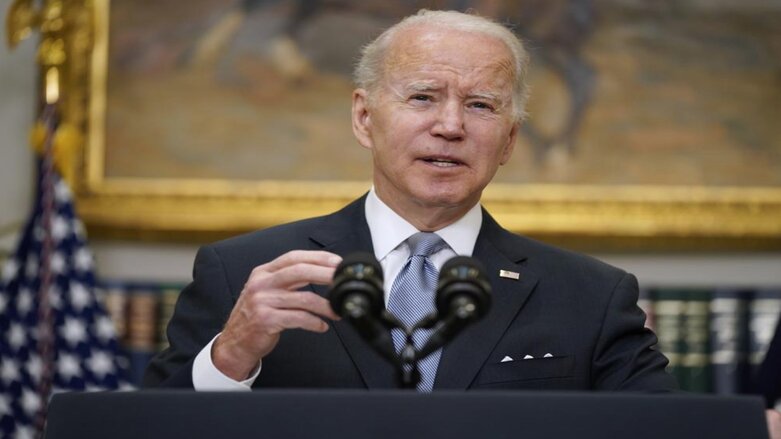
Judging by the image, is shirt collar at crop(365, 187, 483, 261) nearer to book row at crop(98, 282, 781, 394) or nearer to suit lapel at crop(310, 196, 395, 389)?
suit lapel at crop(310, 196, 395, 389)

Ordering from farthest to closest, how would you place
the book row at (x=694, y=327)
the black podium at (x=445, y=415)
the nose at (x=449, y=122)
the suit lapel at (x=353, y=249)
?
Result: the book row at (x=694, y=327), the nose at (x=449, y=122), the suit lapel at (x=353, y=249), the black podium at (x=445, y=415)

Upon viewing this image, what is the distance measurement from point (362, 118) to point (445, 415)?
1561mm

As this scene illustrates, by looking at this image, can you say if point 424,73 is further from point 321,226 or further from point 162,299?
point 162,299

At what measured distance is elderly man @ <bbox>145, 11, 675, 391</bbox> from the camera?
2895 millimetres

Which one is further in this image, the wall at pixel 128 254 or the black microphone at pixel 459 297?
the wall at pixel 128 254

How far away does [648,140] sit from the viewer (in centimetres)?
580

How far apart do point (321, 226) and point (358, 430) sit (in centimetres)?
136

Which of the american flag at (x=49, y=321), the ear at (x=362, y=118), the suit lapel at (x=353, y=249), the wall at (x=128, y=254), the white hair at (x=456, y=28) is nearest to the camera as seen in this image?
the suit lapel at (x=353, y=249)

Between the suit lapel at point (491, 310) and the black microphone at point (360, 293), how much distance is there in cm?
61

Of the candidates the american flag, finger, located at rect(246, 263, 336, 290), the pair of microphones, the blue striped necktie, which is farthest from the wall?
the pair of microphones

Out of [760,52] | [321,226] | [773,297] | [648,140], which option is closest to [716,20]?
[760,52]

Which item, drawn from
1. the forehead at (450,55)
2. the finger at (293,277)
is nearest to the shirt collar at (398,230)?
the forehead at (450,55)

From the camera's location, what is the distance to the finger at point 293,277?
2281mm

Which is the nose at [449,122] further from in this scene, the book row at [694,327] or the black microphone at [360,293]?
the book row at [694,327]
